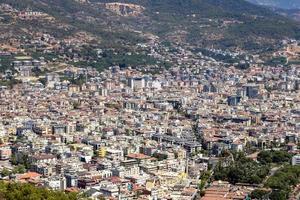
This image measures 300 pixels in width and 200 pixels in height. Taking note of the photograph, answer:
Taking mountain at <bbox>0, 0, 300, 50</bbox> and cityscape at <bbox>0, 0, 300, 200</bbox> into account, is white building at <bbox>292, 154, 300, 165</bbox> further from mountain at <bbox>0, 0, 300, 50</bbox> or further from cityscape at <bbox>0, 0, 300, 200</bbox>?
mountain at <bbox>0, 0, 300, 50</bbox>

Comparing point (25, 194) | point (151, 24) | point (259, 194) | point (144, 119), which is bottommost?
point (259, 194)

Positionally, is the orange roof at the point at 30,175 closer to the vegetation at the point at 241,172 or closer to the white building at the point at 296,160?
the vegetation at the point at 241,172

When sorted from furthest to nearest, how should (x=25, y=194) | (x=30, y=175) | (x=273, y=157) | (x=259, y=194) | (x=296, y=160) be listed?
(x=273, y=157) < (x=296, y=160) < (x=30, y=175) < (x=259, y=194) < (x=25, y=194)

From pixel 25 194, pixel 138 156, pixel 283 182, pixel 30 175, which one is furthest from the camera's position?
pixel 138 156

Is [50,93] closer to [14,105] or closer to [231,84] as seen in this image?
[14,105]

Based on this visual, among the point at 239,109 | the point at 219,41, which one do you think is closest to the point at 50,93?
the point at 239,109

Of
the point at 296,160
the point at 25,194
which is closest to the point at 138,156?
the point at 296,160

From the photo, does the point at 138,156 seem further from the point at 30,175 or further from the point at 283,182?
the point at 283,182

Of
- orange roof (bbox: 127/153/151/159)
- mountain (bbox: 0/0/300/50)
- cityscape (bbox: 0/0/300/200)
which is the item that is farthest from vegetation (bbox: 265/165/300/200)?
mountain (bbox: 0/0/300/50)

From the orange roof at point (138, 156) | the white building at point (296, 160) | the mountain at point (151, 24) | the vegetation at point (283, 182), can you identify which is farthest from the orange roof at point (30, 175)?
the mountain at point (151, 24)
